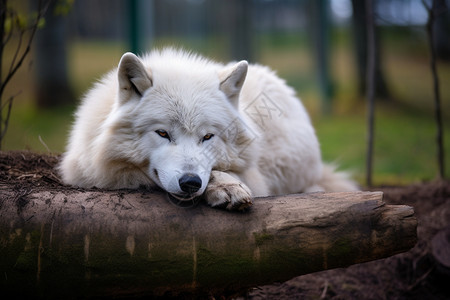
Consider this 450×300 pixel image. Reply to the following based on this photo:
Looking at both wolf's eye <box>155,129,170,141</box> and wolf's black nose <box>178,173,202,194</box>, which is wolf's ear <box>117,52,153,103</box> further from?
wolf's black nose <box>178,173,202,194</box>

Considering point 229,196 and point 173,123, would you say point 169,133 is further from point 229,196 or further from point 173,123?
point 229,196

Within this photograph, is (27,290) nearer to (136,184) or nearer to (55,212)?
(55,212)

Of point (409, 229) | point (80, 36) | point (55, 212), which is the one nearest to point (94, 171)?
point (55, 212)

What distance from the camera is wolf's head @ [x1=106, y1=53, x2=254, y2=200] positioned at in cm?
301

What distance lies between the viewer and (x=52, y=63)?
1034cm

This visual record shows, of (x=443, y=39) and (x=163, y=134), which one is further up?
(x=443, y=39)

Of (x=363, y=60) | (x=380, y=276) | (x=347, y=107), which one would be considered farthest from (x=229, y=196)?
(x=363, y=60)

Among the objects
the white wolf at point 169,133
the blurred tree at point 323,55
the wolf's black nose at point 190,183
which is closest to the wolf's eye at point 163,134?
the white wolf at point 169,133

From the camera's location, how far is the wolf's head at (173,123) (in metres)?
3.01

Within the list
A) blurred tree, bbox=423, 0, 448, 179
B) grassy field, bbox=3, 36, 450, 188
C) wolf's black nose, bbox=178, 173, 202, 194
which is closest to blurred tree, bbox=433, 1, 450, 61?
grassy field, bbox=3, 36, 450, 188

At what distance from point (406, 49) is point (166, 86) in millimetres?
10080

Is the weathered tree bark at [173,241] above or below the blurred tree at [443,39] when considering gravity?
below

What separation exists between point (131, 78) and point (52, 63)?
801 cm

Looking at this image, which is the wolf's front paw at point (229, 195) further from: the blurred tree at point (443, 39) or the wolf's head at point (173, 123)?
the blurred tree at point (443, 39)
